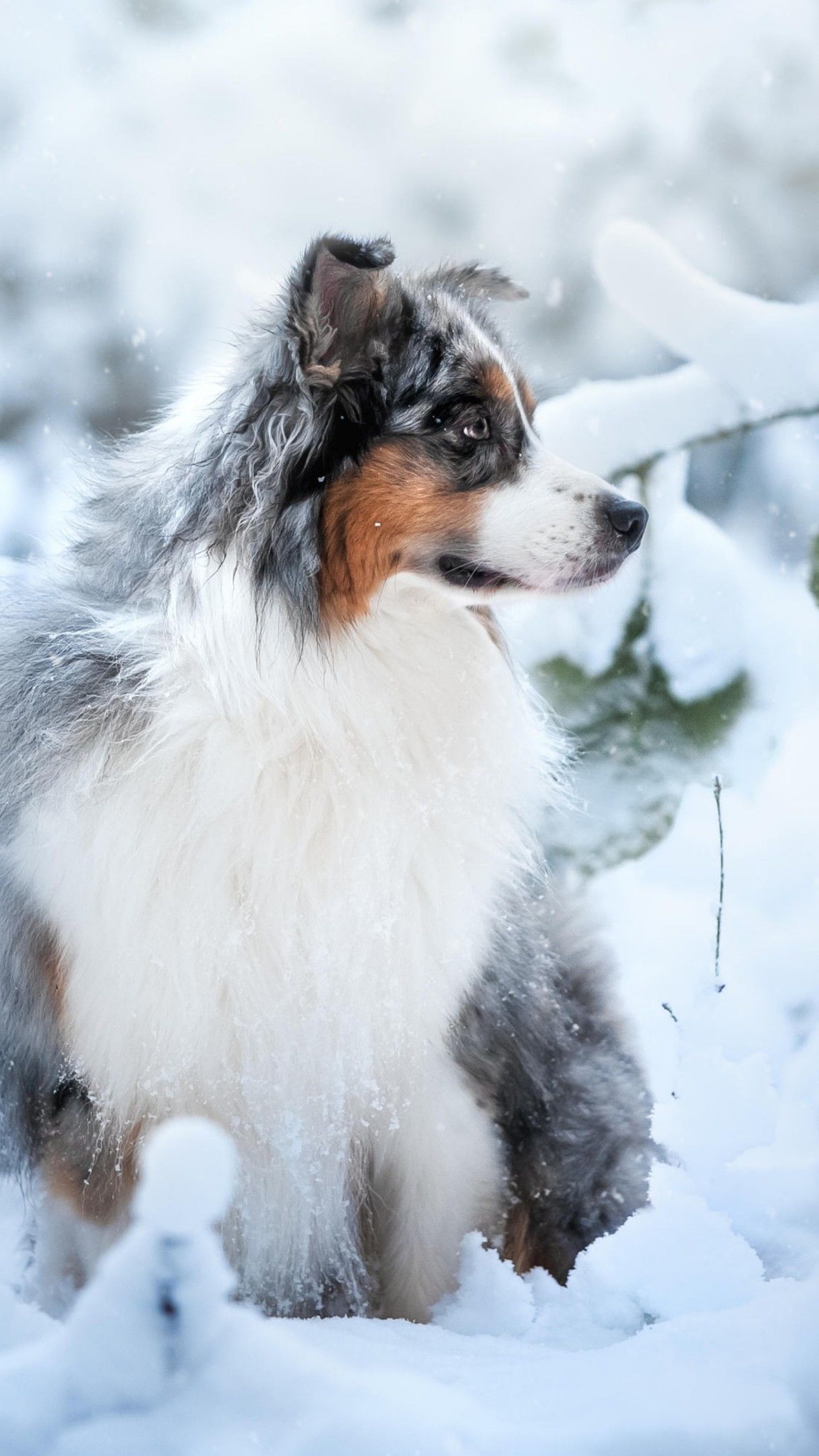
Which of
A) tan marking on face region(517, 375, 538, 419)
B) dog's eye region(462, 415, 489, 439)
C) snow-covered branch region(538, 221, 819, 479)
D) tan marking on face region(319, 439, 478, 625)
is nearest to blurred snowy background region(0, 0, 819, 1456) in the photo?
snow-covered branch region(538, 221, 819, 479)

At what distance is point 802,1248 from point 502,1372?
19.5 inches

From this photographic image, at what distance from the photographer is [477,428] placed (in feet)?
5.19

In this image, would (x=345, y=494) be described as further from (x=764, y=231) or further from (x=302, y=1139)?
(x=764, y=231)

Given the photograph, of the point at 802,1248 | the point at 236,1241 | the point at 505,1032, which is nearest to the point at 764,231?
the point at 505,1032

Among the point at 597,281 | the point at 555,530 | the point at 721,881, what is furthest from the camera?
the point at 597,281

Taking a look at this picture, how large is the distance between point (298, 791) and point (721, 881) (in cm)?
128

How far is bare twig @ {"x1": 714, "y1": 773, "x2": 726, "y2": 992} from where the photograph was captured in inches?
89.7

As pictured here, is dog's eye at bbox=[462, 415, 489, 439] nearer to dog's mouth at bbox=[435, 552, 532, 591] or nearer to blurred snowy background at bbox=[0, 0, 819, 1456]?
dog's mouth at bbox=[435, 552, 532, 591]

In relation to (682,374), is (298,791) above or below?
below

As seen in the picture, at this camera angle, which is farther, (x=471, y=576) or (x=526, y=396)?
(x=526, y=396)

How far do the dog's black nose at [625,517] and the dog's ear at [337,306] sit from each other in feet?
1.31

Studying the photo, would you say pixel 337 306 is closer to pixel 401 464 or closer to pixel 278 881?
pixel 401 464

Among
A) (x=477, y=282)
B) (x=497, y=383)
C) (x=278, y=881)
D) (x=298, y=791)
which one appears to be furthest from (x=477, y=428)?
(x=278, y=881)

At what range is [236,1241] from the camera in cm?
169
